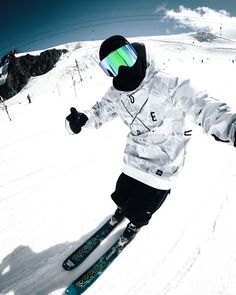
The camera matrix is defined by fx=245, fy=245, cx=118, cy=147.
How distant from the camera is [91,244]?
323cm

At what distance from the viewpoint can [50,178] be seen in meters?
5.03

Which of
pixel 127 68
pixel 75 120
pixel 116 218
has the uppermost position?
pixel 127 68

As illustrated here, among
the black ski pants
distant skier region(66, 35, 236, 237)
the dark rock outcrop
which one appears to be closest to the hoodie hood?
distant skier region(66, 35, 236, 237)

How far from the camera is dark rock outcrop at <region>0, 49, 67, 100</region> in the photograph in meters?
88.1

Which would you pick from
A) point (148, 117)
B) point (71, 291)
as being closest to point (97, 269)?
point (71, 291)

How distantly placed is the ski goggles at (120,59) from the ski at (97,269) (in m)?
2.06

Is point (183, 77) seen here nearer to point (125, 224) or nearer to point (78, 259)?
point (125, 224)

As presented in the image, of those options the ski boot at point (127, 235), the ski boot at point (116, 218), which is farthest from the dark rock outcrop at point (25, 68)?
the ski boot at point (127, 235)

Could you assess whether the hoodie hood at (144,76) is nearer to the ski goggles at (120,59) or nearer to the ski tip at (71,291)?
the ski goggles at (120,59)

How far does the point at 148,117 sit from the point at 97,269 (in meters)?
1.84

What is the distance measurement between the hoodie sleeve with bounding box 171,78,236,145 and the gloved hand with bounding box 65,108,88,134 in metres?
1.44

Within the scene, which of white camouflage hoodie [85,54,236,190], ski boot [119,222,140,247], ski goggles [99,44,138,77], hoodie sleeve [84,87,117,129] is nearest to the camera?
white camouflage hoodie [85,54,236,190]

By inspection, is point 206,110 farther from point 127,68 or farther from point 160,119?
point 127,68

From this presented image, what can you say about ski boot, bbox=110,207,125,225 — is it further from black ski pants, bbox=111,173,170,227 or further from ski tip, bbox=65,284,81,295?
ski tip, bbox=65,284,81,295
